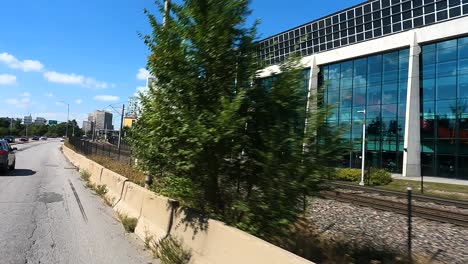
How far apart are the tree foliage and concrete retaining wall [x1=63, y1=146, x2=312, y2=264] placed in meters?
0.44

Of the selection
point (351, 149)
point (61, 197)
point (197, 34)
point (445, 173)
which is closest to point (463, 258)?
point (351, 149)

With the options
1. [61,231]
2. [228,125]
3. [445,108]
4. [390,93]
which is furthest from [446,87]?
[228,125]

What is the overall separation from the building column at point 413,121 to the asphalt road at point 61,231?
124ft

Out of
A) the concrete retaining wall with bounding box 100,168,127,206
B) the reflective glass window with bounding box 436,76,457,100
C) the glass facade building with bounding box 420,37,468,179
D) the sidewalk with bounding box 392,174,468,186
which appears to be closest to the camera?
the concrete retaining wall with bounding box 100,168,127,206

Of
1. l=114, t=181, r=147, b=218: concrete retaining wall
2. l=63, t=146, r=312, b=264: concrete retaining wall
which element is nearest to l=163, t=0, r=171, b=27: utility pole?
l=63, t=146, r=312, b=264: concrete retaining wall

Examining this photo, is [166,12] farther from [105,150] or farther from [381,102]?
[381,102]

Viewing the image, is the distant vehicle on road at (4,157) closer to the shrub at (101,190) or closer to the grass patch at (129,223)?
the shrub at (101,190)

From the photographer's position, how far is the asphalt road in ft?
24.4

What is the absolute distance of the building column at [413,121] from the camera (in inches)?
1804

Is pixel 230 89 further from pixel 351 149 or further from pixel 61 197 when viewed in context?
pixel 61 197

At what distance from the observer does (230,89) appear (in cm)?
703

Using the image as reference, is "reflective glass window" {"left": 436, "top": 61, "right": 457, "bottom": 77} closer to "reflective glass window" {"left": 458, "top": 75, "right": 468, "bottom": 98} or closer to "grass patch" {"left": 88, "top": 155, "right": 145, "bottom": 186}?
"reflective glass window" {"left": 458, "top": 75, "right": 468, "bottom": 98}

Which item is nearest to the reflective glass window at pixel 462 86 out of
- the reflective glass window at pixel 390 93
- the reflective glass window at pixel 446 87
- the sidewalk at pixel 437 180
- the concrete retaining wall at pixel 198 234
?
the reflective glass window at pixel 446 87

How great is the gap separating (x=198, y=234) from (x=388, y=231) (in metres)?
7.23
